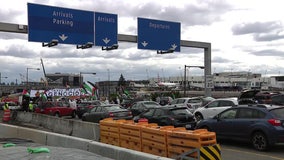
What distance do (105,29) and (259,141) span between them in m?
17.0

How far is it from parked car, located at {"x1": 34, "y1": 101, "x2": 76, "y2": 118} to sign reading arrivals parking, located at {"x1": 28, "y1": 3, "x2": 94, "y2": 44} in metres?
7.10

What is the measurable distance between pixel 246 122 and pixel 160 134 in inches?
157

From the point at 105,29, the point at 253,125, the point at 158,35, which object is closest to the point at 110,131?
the point at 253,125

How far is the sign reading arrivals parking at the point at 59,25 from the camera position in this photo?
23.0 metres

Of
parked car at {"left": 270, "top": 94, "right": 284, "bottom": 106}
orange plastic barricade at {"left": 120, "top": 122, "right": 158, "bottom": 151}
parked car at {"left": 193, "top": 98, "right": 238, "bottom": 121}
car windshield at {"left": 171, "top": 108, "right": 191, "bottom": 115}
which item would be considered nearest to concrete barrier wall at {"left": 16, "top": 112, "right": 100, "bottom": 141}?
orange plastic barricade at {"left": 120, "top": 122, "right": 158, "bottom": 151}

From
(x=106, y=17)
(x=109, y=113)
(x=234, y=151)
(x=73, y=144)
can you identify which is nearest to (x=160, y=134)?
(x=73, y=144)

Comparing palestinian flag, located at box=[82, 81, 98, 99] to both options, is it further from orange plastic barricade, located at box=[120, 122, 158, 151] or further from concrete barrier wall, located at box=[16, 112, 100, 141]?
orange plastic barricade, located at box=[120, 122, 158, 151]

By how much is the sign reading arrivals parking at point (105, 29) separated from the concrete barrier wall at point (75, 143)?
12019mm

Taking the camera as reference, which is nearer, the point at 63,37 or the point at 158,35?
the point at 63,37

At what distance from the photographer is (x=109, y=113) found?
19391 mm

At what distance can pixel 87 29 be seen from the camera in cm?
2531

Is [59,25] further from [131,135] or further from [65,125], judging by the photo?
[131,135]

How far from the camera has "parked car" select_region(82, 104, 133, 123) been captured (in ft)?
62.8

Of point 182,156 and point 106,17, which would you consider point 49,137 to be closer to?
point 182,156
